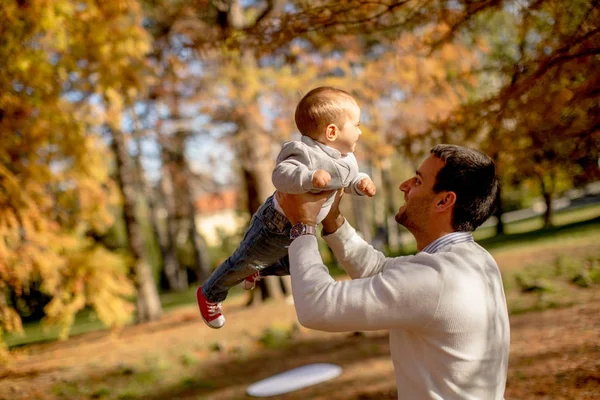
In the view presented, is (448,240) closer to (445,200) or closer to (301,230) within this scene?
(445,200)

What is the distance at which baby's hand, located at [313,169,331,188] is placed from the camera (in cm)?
199

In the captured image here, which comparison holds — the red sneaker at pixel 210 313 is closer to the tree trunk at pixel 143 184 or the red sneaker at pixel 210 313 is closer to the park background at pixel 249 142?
the park background at pixel 249 142

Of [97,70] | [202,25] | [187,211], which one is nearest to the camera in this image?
[97,70]

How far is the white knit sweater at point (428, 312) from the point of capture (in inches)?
71.1

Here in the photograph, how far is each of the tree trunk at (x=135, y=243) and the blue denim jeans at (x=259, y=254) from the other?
1087 centimetres

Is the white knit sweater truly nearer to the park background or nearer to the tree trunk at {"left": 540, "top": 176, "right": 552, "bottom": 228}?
the park background

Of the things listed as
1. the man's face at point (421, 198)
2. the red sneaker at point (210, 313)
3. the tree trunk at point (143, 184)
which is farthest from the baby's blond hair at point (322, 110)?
the tree trunk at point (143, 184)

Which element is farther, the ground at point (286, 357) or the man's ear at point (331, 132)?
the ground at point (286, 357)

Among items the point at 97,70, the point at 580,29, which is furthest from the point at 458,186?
the point at 97,70

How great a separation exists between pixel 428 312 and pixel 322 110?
2.88 feet

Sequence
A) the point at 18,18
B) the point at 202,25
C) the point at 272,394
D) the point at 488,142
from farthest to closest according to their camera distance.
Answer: the point at 202,25 < the point at 272,394 < the point at 18,18 < the point at 488,142

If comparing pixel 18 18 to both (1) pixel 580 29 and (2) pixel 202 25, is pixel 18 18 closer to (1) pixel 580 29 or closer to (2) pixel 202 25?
(1) pixel 580 29

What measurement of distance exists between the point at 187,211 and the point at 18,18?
59.2 feet

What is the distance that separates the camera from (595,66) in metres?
4.07
